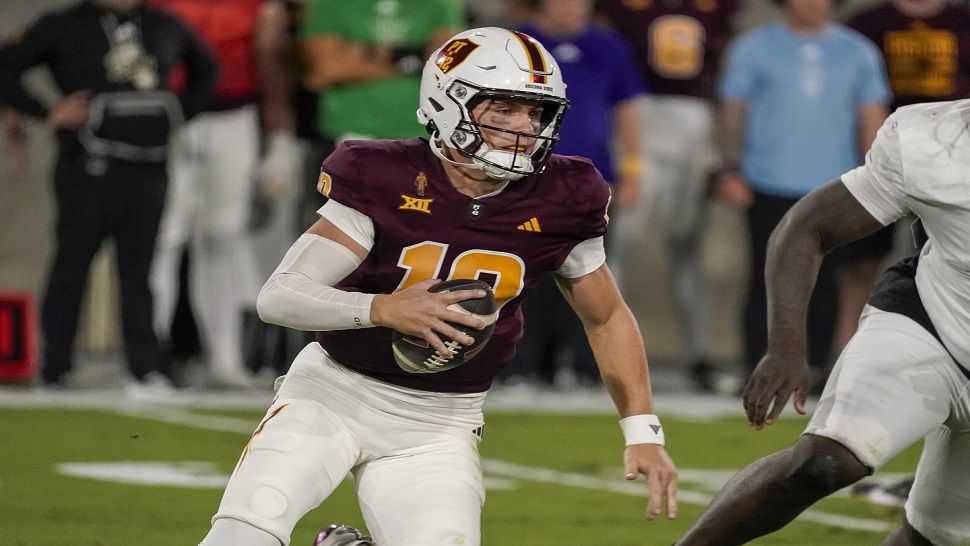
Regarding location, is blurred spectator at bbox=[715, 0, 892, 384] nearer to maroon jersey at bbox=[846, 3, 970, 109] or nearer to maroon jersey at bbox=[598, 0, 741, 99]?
maroon jersey at bbox=[846, 3, 970, 109]

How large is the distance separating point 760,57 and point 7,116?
3.50 metres

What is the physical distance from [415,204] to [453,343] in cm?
41

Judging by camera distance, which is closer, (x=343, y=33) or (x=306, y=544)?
(x=306, y=544)

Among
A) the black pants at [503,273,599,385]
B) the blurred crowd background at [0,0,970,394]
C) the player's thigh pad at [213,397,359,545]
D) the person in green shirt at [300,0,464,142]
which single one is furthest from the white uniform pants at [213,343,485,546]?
the black pants at [503,273,599,385]

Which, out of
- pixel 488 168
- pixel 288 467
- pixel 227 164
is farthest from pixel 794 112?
pixel 288 467

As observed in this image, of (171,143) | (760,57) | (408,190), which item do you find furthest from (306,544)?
(760,57)

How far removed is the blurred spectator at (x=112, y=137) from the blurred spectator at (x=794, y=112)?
2.52 metres

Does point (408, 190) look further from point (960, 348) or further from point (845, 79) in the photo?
point (845, 79)

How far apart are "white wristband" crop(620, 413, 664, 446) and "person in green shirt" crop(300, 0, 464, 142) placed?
13.2 ft

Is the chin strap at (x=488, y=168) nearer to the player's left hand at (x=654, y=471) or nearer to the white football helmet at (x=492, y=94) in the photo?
the white football helmet at (x=492, y=94)

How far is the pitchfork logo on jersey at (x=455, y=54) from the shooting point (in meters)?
3.93

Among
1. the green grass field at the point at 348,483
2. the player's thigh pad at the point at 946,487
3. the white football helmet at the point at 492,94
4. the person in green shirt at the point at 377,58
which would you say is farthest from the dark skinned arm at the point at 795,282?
the person in green shirt at the point at 377,58

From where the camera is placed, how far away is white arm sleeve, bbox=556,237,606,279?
12.9ft

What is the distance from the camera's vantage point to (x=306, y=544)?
4770 mm
